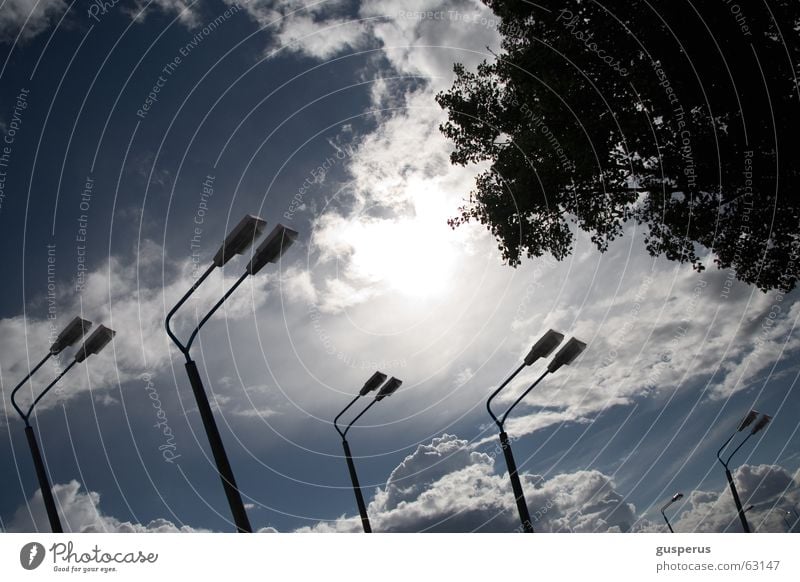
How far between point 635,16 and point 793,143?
408 cm

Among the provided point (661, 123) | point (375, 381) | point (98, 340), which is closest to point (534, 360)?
point (375, 381)

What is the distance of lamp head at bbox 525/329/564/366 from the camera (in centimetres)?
1086

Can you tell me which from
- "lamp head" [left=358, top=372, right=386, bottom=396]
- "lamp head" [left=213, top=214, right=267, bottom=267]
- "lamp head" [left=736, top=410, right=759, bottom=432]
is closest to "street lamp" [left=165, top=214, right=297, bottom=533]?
"lamp head" [left=213, top=214, right=267, bottom=267]

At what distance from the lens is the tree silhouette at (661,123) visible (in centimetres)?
987

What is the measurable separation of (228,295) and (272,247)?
1.11 metres

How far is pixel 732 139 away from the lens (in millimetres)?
10406
